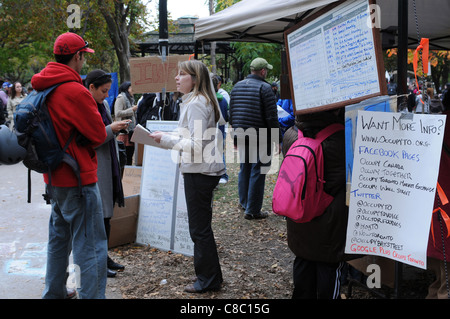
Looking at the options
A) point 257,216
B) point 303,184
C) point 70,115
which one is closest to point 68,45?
point 70,115

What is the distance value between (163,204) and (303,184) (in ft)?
8.66

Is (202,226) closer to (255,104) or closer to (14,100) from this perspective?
(255,104)

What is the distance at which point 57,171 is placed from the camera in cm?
329

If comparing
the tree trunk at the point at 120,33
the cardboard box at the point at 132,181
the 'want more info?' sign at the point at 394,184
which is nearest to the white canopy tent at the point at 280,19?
the 'want more info?' sign at the point at 394,184

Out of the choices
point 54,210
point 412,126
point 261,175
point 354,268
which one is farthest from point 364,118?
point 261,175

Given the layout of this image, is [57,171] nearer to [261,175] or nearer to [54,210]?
[54,210]

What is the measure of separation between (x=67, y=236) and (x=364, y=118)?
2.35m

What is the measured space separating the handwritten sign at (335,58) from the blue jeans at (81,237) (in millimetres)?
1777

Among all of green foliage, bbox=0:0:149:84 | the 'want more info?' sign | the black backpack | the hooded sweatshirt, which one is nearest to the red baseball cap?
the hooded sweatshirt

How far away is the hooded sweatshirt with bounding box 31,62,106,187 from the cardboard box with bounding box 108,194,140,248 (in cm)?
199

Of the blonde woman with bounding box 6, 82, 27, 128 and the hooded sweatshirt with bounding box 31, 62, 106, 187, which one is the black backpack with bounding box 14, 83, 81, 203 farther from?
the blonde woman with bounding box 6, 82, 27, 128

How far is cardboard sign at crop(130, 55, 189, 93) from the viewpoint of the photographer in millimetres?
5840
